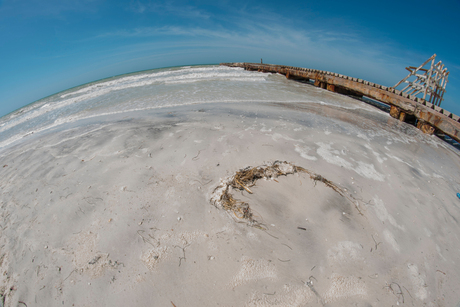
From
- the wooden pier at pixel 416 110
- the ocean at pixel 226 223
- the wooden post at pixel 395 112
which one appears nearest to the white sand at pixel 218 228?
the ocean at pixel 226 223

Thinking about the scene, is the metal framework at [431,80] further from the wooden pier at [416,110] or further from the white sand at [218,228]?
the white sand at [218,228]

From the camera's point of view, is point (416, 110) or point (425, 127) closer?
point (425, 127)

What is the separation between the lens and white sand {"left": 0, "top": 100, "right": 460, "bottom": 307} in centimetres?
208

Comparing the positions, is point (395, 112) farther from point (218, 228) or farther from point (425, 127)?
point (218, 228)

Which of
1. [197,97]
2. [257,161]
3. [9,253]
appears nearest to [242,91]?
[197,97]

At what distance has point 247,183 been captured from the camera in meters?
3.29

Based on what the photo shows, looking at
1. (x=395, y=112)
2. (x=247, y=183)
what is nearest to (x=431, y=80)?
(x=395, y=112)

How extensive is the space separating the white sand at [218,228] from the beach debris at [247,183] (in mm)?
118

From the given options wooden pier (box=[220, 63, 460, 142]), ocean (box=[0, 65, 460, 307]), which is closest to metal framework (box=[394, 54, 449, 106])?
wooden pier (box=[220, 63, 460, 142])

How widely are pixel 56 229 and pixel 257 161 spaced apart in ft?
12.1

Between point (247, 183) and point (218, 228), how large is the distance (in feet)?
3.38

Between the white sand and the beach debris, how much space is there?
0.39 feet

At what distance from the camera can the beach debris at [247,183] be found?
2823 mm

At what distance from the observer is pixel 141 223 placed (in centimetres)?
268
